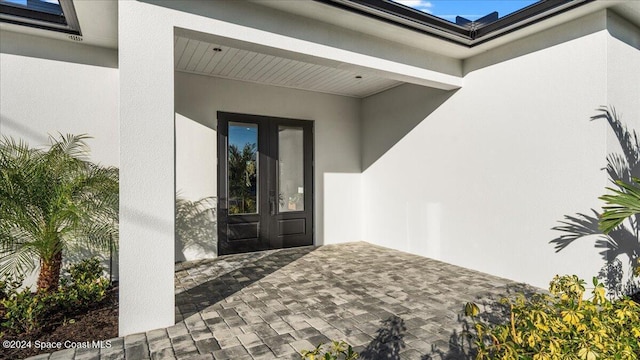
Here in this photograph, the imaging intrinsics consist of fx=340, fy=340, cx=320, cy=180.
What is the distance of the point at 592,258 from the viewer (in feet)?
12.3

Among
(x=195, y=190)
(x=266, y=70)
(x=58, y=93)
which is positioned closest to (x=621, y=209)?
(x=266, y=70)

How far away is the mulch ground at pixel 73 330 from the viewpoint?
8.79ft

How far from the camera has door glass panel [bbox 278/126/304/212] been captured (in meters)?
6.50

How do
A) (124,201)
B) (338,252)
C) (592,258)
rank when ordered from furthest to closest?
(338,252)
(592,258)
(124,201)

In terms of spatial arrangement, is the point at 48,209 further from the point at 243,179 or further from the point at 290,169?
the point at 290,169

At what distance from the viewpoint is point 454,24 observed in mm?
4332

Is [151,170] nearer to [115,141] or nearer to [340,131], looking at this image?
[115,141]

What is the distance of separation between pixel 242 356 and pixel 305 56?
10.0 feet

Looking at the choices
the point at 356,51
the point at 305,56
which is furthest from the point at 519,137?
the point at 305,56

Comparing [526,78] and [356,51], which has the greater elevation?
[356,51]

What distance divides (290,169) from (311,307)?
345 centimetres

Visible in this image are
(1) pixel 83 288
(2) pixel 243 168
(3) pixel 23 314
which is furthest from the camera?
(2) pixel 243 168

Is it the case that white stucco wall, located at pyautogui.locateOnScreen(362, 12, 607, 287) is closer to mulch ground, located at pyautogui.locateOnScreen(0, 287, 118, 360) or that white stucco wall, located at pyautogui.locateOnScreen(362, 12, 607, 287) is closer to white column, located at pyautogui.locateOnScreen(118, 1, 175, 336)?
white column, located at pyautogui.locateOnScreen(118, 1, 175, 336)

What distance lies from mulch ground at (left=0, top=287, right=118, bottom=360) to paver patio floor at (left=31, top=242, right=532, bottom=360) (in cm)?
24
